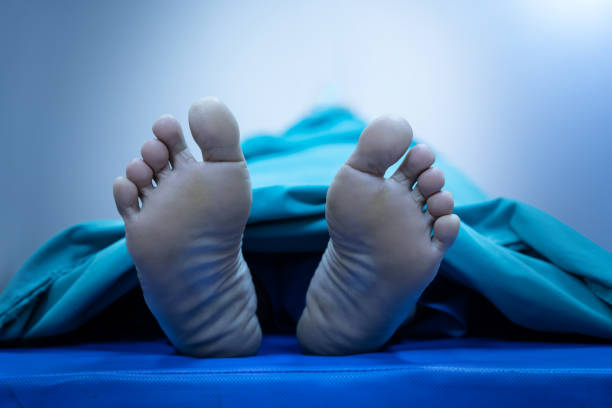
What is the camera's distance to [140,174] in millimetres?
448

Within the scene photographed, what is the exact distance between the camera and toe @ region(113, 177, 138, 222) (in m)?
0.45

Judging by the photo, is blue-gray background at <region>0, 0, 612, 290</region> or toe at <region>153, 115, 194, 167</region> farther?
blue-gray background at <region>0, 0, 612, 290</region>

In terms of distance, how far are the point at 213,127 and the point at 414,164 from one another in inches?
7.8

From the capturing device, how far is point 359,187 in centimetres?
45

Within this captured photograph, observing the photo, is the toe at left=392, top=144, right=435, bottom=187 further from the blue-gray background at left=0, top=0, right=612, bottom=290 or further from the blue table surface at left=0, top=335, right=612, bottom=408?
the blue-gray background at left=0, top=0, right=612, bottom=290

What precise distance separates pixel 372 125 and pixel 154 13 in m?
1.25

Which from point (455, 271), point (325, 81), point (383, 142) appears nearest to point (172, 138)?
point (383, 142)

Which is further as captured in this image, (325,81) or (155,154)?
(325,81)

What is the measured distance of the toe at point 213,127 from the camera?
1.39 feet

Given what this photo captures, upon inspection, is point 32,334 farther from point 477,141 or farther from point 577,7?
point 577,7

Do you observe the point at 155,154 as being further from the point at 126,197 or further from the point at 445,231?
the point at 445,231

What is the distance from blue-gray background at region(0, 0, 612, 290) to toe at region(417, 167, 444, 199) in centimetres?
83

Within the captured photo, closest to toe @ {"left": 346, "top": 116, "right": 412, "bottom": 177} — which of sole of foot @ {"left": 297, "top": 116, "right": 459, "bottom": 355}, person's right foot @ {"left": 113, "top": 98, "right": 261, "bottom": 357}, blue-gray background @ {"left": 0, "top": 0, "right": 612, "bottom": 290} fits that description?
sole of foot @ {"left": 297, "top": 116, "right": 459, "bottom": 355}

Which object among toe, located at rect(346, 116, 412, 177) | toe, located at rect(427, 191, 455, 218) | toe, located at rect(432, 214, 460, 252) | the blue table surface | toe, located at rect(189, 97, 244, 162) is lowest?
the blue table surface
